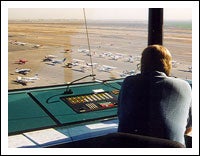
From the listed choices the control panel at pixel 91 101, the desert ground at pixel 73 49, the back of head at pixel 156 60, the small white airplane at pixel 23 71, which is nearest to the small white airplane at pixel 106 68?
the desert ground at pixel 73 49

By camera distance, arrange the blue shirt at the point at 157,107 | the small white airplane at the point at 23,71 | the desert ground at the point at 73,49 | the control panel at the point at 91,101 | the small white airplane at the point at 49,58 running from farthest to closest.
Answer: the small white airplane at the point at 49,58, the small white airplane at the point at 23,71, the desert ground at the point at 73,49, the control panel at the point at 91,101, the blue shirt at the point at 157,107

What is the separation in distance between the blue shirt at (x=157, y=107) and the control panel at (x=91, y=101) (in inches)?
17.4

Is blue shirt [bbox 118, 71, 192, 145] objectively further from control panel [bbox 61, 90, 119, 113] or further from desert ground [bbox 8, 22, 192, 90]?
desert ground [bbox 8, 22, 192, 90]

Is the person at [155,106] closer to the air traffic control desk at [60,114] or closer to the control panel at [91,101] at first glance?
the air traffic control desk at [60,114]

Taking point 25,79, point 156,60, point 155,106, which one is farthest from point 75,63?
point 155,106

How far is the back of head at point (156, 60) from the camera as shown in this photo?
1.35 meters

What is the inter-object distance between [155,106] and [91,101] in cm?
65

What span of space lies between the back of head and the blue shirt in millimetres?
93

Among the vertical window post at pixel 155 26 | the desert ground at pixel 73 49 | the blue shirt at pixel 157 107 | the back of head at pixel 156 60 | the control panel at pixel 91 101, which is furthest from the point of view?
the desert ground at pixel 73 49

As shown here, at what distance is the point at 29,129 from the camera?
141 cm

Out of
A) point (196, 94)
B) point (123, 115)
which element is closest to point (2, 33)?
point (123, 115)

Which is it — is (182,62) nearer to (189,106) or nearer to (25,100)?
(189,106)

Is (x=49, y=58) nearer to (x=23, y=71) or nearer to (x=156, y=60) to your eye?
(x=23, y=71)

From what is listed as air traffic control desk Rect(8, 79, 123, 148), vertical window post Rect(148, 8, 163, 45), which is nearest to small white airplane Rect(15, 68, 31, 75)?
air traffic control desk Rect(8, 79, 123, 148)
